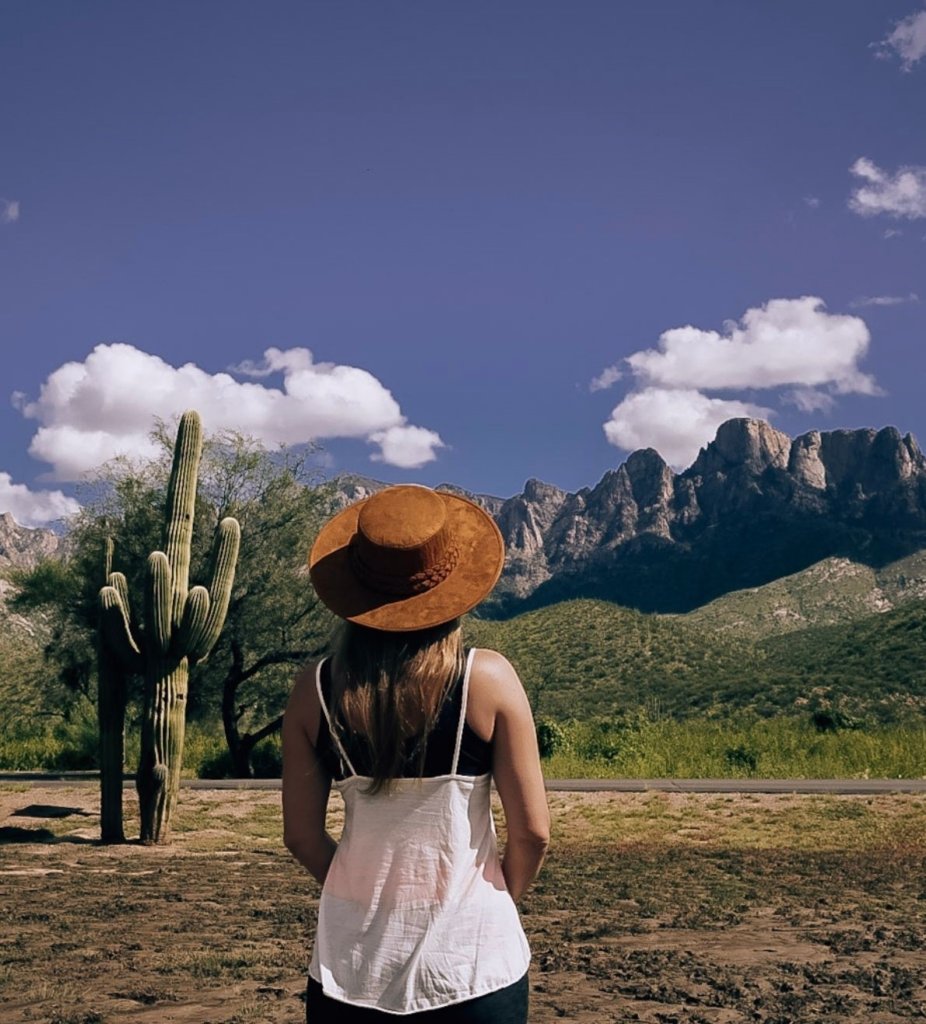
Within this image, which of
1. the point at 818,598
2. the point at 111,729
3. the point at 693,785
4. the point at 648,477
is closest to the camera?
the point at 111,729

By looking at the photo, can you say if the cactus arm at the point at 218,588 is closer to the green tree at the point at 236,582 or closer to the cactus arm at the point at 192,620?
the cactus arm at the point at 192,620

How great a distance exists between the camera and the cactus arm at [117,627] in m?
15.4

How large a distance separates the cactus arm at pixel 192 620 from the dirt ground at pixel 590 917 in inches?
109

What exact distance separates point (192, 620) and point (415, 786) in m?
13.4

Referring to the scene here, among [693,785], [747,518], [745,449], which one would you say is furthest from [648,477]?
[693,785]

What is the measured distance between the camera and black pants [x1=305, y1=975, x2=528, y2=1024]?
7.80ft

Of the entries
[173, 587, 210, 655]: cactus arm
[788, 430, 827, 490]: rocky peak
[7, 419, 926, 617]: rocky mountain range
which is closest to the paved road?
[173, 587, 210, 655]: cactus arm

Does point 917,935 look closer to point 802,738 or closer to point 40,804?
point 40,804

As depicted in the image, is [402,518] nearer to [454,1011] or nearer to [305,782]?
[305,782]

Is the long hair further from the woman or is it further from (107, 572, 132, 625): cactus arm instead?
(107, 572, 132, 625): cactus arm

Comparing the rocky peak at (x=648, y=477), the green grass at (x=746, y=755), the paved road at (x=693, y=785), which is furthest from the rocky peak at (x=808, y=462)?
the paved road at (x=693, y=785)

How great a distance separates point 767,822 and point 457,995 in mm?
16083

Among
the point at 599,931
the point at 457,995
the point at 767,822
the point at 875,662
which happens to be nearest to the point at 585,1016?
the point at 599,931

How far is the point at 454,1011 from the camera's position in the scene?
2375 mm
